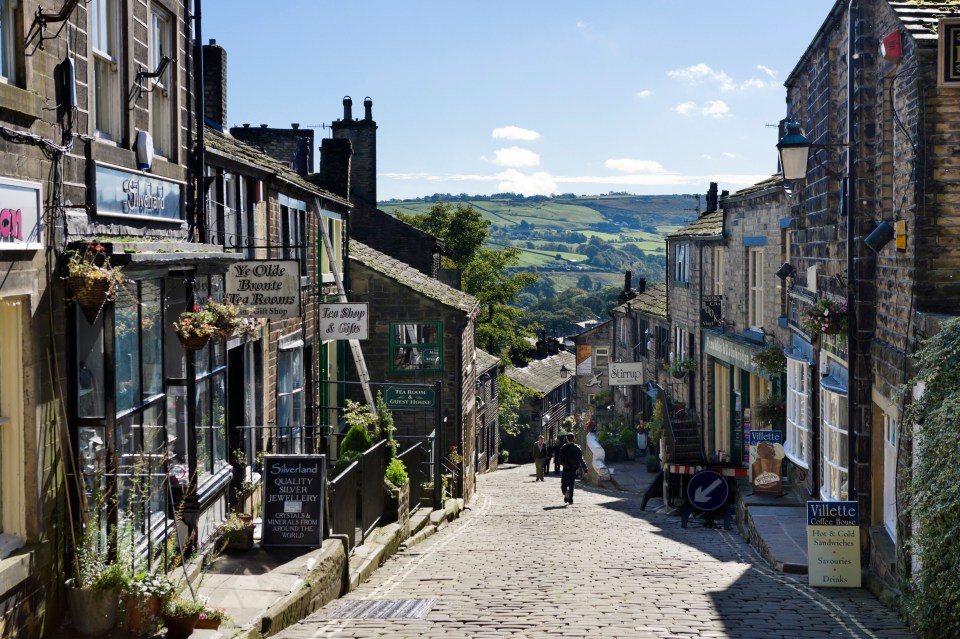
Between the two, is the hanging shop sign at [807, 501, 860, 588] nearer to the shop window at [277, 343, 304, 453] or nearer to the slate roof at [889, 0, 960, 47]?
the slate roof at [889, 0, 960, 47]

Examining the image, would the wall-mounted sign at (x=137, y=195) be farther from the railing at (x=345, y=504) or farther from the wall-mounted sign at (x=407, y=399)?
the wall-mounted sign at (x=407, y=399)

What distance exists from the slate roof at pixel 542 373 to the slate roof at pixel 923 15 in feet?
156

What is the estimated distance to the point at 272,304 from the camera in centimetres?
1266

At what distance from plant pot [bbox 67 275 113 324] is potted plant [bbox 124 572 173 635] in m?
2.00

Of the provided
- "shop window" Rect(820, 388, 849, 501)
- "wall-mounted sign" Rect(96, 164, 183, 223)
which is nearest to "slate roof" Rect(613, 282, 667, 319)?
"shop window" Rect(820, 388, 849, 501)

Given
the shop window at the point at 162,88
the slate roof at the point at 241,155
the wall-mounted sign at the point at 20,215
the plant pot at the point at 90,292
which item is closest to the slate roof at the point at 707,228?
the slate roof at the point at 241,155

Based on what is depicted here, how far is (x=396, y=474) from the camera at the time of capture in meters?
15.8

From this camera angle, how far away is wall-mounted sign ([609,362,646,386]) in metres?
36.7

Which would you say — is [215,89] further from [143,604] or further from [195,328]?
[143,604]

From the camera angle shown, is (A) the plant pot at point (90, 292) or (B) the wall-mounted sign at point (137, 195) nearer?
(A) the plant pot at point (90, 292)

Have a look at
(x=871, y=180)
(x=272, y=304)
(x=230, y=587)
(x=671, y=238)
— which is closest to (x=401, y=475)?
(x=272, y=304)

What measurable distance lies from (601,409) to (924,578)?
4458 centimetres

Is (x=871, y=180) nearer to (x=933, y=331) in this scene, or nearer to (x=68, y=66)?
(x=933, y=331)

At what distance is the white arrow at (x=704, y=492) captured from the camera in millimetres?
18906
